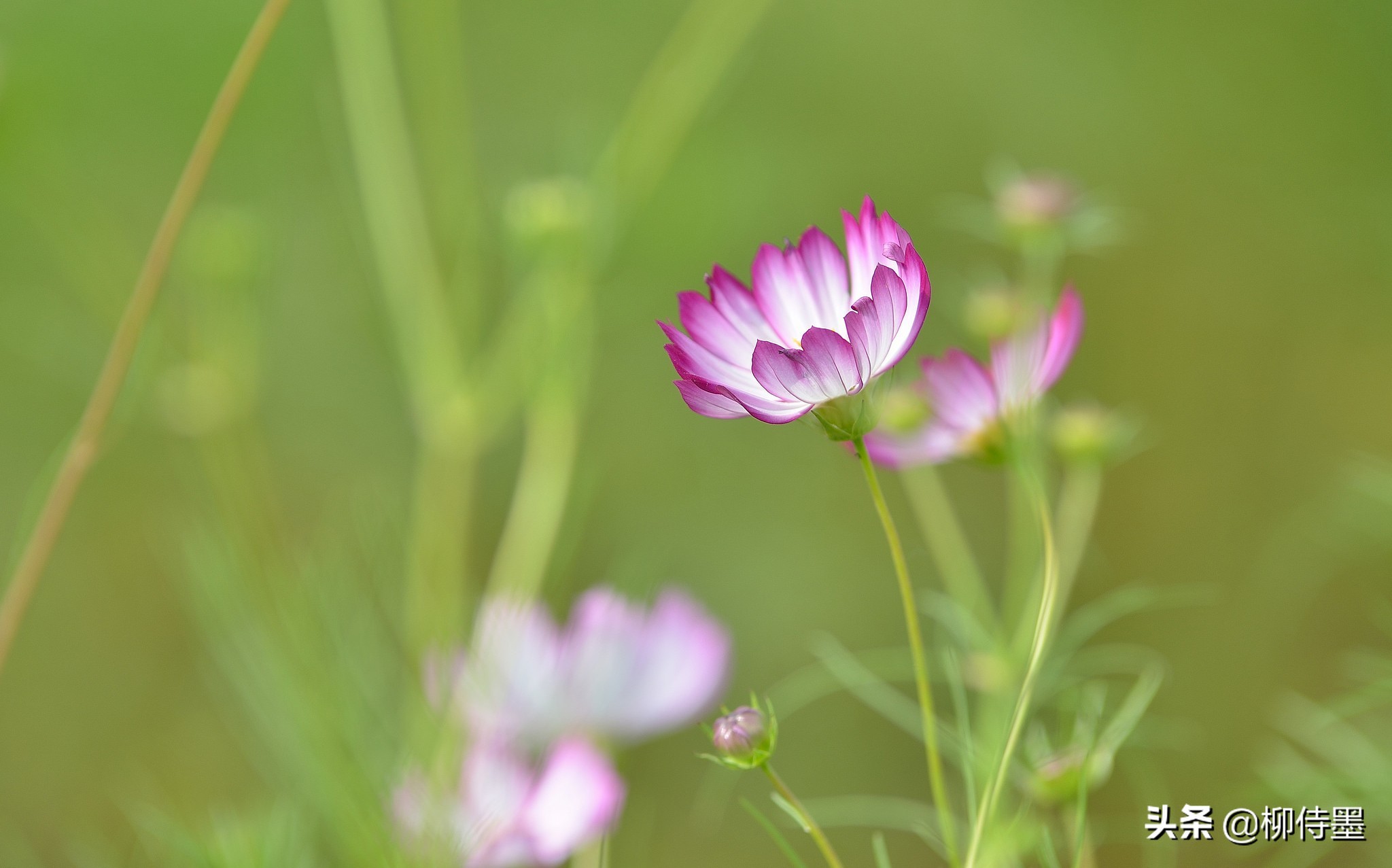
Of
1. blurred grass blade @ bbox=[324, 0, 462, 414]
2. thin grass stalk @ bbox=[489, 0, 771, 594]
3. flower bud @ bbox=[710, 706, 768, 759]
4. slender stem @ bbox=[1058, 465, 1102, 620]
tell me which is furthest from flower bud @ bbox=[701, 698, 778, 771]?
blurred grass blade @ bbox=[324, 0, 462, 414]

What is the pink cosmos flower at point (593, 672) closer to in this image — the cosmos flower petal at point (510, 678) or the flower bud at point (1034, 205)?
the cosmos flower petal at point (510, 678)

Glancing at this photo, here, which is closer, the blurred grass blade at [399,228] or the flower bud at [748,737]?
the flower bud at [748,737]

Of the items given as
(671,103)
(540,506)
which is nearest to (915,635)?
(540,506)

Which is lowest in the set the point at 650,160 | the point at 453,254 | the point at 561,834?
the point at 561,834

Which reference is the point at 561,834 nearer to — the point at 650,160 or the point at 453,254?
the point at 453,254

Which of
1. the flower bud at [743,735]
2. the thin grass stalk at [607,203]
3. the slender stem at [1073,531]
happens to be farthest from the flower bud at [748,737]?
the thin grass stalk at [607,203]

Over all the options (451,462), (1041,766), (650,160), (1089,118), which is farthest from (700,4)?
(1041,766)
